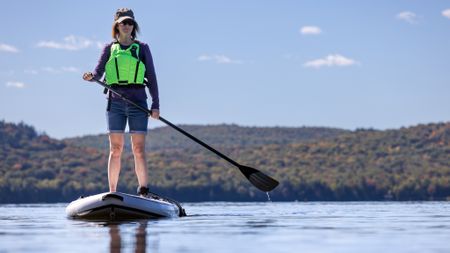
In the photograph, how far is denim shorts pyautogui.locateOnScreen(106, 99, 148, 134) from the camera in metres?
16.8

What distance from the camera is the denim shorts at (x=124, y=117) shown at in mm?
16812

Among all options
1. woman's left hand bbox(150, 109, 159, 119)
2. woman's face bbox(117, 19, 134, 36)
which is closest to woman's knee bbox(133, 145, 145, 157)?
woman's left hand bbox(150, 109, 159, 119)

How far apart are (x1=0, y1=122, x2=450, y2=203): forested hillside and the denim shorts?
73.0 m

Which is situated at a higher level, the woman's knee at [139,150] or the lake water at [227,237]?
the woman's knee at [139,150]

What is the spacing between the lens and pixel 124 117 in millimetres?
16938

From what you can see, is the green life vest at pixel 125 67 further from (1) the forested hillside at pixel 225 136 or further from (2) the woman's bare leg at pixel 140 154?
(1) the forested hillside at pixel 225 136

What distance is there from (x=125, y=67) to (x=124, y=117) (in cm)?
72

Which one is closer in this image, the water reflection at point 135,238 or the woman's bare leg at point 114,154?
the water reflection at point 135,238

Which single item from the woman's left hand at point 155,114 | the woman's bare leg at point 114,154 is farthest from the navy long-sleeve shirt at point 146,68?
the woman's bare leg at point 114,154

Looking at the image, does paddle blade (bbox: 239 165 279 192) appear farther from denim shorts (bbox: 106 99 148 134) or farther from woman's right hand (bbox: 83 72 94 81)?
woman's right hand (bbox: 83 72 94 81)

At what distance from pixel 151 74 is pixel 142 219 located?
7.30 ft

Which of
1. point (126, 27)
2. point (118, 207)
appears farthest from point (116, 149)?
point (126, 27)

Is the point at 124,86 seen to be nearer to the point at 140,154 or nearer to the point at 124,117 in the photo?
the point at 124,117

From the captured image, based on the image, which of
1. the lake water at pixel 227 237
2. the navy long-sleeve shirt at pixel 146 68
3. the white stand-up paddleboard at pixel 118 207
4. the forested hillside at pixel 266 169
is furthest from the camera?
the forested hillside at pixel 266 169
